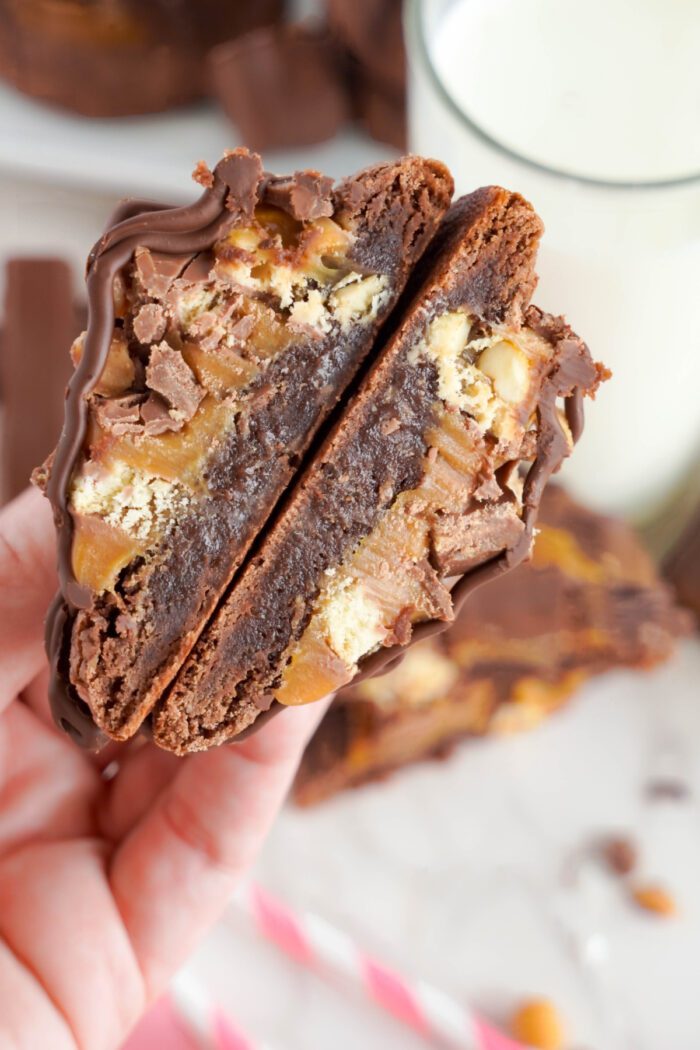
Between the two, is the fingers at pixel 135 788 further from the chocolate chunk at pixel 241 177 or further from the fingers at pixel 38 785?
the chocolate chunk at pixel 241 177

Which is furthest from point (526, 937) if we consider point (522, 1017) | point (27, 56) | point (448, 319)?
point (27, 56)

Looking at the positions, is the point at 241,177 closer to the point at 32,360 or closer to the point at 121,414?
the point at 121,414

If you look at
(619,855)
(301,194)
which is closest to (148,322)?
(301,194)

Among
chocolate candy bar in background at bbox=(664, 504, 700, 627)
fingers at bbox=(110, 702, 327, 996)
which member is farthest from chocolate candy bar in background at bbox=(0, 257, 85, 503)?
chocolate candy bar in background at bbox=(664, 504, 700, 627)

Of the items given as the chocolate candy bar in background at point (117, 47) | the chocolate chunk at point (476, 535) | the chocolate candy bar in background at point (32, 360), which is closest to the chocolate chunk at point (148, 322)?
the chocolate chunk at point (476, 535)

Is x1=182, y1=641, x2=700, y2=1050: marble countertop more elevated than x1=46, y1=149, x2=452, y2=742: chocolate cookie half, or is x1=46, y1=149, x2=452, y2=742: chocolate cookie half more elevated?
x1=46, y1=149, x2=452, y2=742: chocolate cookie half

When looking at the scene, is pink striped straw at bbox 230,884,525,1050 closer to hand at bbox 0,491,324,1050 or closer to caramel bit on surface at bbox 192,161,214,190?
hand at bbox 0,491,324,1050

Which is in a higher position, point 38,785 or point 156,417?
point 156,417

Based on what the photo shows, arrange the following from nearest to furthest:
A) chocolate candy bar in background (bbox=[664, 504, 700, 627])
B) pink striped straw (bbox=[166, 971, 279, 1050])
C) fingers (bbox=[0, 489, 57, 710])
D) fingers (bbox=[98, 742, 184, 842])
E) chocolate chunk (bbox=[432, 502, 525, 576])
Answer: chocolate chunk (bbox=[432, 502, 525, 576]), fingers (bbox=[0, 489, 57, 710]), fingers (bbox=[98, 742, 184, 842]), pink striped straw (bbox=[166, 971, 279, 1050]), chocolate candy bar in background (bbox=[664, 504, 700, 627])
